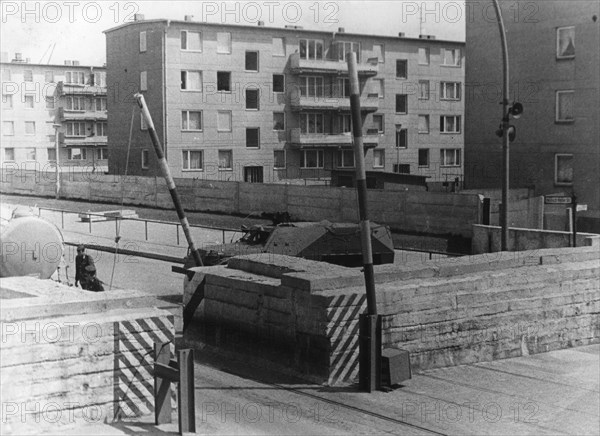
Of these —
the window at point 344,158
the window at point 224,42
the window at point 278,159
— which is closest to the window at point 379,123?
the window at point 344,158

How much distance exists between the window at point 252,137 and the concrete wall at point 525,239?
32.7 meters

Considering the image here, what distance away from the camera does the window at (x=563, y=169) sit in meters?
36.9

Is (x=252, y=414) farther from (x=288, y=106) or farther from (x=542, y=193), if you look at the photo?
(x=288, y=106)

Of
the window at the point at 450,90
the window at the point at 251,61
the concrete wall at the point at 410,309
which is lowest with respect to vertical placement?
the concrete wall at the point at 410,309

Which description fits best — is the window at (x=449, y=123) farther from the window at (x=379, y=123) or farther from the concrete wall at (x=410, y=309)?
the concrete wall at (x=410, y=309)

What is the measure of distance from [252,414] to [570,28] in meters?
30.9

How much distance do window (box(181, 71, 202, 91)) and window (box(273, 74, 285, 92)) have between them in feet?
22.1

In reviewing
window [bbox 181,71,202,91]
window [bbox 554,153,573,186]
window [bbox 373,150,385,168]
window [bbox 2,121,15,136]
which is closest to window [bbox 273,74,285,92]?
window [bbox 181,71,202,91]

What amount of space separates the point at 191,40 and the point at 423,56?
2074 cm

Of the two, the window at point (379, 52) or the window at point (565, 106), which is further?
the window at point (379, 52)

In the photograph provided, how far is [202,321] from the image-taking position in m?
13.9

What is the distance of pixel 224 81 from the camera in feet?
182

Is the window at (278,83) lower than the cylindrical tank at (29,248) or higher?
higher

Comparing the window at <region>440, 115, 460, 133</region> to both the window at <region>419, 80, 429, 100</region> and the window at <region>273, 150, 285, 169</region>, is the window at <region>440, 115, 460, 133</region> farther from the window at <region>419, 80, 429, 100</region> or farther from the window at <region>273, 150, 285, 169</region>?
the window at <region>273, 150, 285, 169</region>
